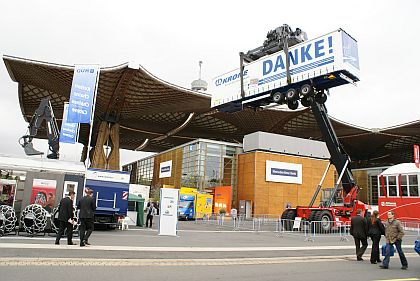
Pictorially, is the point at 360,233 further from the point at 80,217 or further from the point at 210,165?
the point at 210,165

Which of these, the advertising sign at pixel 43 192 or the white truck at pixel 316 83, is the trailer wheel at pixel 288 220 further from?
the advertising sign at pixel 43 192

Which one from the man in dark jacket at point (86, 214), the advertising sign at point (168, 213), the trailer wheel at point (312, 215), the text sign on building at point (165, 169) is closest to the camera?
the man in dark jacket at point (86, 214)

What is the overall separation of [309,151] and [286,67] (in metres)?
28.4

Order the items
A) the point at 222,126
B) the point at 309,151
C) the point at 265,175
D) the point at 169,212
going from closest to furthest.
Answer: the point at 169,212
the point at 265,175
the point at 309,151
the point at 222,126

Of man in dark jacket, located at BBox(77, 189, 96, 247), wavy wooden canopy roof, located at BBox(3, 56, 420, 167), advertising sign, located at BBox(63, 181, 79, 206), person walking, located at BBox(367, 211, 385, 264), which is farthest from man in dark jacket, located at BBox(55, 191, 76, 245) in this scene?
wavy wooden canopy roof, located at BBox(3, 56, 420, 167)

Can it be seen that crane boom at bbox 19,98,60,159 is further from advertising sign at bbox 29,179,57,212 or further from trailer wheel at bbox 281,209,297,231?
trailer wheel at bbox 281,209,297,231

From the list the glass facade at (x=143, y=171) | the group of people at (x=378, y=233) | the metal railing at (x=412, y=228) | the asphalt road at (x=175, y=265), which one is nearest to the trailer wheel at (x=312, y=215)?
the metal railing at (x=412, y=228)

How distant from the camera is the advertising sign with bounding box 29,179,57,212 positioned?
46.9ft

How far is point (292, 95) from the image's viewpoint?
69.8 ft

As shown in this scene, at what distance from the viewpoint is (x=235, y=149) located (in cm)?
4938

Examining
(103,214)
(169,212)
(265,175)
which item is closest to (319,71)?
(169,212)

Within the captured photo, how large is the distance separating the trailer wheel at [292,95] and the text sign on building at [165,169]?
3739cm

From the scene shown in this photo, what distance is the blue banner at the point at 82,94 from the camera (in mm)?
19031

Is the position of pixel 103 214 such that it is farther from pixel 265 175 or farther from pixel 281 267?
pixel 265 175
